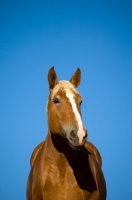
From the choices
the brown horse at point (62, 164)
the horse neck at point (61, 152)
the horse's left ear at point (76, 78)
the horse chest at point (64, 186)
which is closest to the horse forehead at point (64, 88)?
the brown horse at point (62, 164)

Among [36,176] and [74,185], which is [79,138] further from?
[36,176]

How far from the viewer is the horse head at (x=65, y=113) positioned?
355cm

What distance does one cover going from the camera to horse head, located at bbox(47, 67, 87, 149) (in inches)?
140

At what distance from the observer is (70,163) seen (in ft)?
14.0

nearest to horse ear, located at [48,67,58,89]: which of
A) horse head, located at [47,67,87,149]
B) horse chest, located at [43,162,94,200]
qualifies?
horse head, located at [47,67,87,149]

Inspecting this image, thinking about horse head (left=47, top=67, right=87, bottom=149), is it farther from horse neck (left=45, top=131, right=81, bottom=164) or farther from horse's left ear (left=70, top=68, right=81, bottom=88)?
horse's left ear (left=70, top=68, right=81, bottom=88)

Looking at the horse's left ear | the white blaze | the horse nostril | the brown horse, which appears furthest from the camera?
the horse's left ear

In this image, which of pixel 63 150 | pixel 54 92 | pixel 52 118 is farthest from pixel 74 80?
pixel 63 150

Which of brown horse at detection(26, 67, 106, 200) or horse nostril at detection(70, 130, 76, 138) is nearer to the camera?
horse nostril at detection(70, 130, 76, 138)

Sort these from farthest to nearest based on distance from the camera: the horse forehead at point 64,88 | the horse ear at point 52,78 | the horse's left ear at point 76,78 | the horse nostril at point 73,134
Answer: the horse's left ear at point 76,78, the horse ear at point 52,78, the horse forehead at point 64,88, the horse nostril at point 73,134

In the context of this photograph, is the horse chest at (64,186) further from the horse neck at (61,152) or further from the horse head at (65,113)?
the horse head at (65,113)

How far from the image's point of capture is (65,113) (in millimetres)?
3912

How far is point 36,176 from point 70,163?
687 mm

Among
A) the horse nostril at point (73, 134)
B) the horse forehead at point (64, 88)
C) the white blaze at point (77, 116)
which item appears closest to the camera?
the white blaze at point (77, 116)
